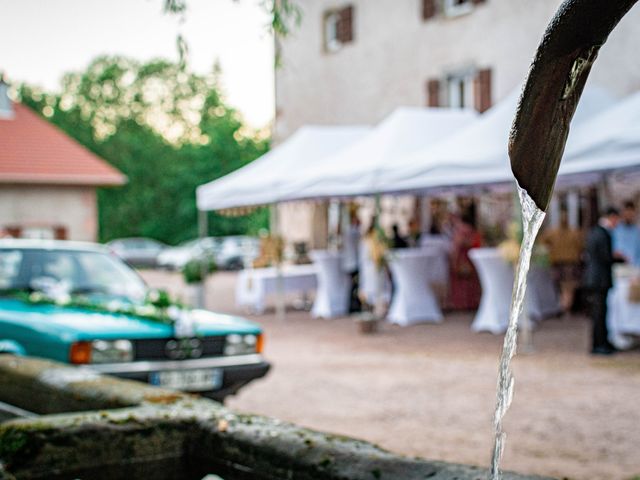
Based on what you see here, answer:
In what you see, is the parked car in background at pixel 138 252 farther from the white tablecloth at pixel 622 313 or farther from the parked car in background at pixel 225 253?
the white tablecloth at pixel 622 313

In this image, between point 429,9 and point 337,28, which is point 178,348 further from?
point 337,28

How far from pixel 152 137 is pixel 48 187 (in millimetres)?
30714

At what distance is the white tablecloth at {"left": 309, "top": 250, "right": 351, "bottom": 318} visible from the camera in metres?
16.2

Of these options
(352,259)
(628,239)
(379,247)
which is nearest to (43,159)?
(352,259)

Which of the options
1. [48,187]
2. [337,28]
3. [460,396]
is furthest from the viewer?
[48,187]

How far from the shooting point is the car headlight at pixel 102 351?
6.25 meters

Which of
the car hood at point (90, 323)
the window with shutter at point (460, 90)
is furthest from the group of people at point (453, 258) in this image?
the car hood at point (90, 323)

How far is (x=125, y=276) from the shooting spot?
26.6ft

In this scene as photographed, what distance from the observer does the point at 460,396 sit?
8.38 meters

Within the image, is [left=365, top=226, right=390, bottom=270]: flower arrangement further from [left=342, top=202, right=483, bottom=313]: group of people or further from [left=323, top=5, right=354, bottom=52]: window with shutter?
[left=323, top=5, right=354, bottom=52]: window with shutter

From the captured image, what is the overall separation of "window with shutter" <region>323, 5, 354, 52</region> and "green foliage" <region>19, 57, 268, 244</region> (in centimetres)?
2684

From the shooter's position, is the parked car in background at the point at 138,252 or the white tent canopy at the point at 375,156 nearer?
the white tent canopy at the point at 375,156

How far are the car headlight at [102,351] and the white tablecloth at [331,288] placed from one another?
979cm

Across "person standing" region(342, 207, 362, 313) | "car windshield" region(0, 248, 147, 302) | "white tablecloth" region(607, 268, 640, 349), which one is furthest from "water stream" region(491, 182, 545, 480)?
"person standing" region(342, 207, 362, 313)
